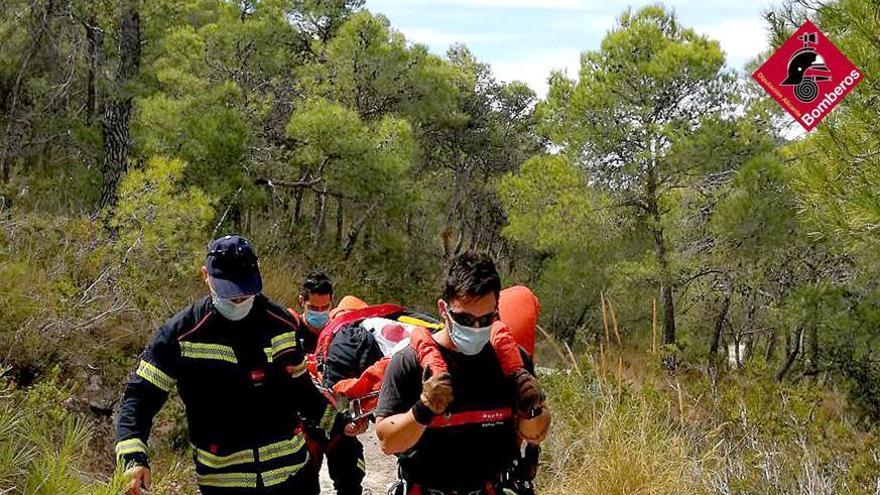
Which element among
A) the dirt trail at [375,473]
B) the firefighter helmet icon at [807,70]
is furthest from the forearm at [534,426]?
the firefighter helmet icon at [807,70]

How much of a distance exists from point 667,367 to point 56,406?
3898 millimetres

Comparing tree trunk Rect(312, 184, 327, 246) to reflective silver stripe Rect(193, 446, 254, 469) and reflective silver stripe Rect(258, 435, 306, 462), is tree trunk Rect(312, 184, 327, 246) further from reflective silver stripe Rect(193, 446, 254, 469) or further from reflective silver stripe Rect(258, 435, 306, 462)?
reflective silver stripe Rect(193, 446, 254, 469)

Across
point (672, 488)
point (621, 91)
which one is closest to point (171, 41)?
point (621, 91)

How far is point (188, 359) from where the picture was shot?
9.13 ft

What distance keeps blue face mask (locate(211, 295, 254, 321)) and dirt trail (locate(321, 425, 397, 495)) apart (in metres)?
3.03

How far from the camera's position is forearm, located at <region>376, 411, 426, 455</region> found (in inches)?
93.8

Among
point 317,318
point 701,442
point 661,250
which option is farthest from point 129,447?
point 661,250

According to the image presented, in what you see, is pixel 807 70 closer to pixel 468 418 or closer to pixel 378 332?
pixel 378 332

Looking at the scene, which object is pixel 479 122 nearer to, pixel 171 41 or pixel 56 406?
pixel 171 41

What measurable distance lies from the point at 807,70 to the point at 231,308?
682cm

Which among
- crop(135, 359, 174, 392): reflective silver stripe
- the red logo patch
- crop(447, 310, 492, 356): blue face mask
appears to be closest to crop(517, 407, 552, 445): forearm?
crop(447, 310, 492, 356): blue face mask

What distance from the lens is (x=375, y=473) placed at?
6332mm

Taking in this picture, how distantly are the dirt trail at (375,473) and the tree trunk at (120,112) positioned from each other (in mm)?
5816

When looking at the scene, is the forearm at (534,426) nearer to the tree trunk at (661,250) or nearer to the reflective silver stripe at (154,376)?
the reflective silver stripe at (154,376)
